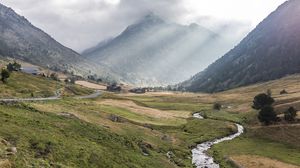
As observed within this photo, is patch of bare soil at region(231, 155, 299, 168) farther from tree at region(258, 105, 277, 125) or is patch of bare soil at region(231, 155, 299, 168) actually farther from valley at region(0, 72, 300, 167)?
tree at region(258, 105, 277, 125)

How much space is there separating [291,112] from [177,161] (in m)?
58.7

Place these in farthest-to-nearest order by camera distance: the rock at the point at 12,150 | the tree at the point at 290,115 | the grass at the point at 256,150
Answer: the tree at the point at 290,115 → the grass at the point at 256,150 → the rock at the point at 12,150

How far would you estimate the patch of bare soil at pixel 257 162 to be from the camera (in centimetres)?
8161

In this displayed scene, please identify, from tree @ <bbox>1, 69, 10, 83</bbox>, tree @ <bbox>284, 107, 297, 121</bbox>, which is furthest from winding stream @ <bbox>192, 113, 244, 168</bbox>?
tree @ <bbox>1, 69, 10, 83</bbox>

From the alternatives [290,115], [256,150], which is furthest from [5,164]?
[290,115]

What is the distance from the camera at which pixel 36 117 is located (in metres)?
72.8

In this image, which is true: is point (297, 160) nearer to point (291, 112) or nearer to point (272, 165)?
point (272, 165)

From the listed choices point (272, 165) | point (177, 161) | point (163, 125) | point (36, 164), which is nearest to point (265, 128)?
point (163, 125)

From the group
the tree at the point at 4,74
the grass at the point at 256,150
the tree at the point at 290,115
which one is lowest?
the grass at the point at 256,150

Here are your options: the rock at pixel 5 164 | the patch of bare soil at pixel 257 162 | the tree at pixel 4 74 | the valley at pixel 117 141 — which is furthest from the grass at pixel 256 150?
the tree at pixel 4 74

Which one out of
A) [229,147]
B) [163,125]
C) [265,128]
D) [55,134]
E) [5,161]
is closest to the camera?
[5,161]

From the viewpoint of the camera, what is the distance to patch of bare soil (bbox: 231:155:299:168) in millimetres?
81613

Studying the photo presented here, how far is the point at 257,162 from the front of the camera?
84562 mm

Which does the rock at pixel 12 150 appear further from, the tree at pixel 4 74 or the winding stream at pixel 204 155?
the tree at pixel 4 74
